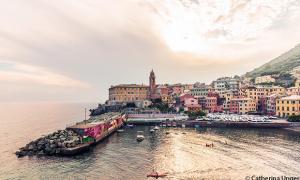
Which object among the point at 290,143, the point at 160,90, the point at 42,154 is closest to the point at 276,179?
the point at 290,143

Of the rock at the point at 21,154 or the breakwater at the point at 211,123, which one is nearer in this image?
the rock at the point at 21,154

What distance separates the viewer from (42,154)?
63.0 meters

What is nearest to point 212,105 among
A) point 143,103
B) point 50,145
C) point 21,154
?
point 143,103

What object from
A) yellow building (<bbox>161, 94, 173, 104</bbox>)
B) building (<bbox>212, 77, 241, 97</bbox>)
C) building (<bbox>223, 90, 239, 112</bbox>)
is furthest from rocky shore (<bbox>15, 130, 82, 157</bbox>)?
building (<bbox>212, 77, 241, 97</bbox>)

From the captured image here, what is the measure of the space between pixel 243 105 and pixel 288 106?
2476 cm

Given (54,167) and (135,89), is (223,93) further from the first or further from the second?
(54,167)

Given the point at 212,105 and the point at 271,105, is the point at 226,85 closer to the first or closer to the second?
the point at 212,105

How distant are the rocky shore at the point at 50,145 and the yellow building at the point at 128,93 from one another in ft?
356

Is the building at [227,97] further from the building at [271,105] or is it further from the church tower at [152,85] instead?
the church tower at [152,85]

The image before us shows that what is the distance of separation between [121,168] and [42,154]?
23.1 metres

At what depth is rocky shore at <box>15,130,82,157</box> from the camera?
63.3 meters

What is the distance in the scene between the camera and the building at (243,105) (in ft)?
468

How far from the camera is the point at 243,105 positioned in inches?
5635

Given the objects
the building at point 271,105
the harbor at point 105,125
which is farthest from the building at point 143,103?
the building at point 271,105
